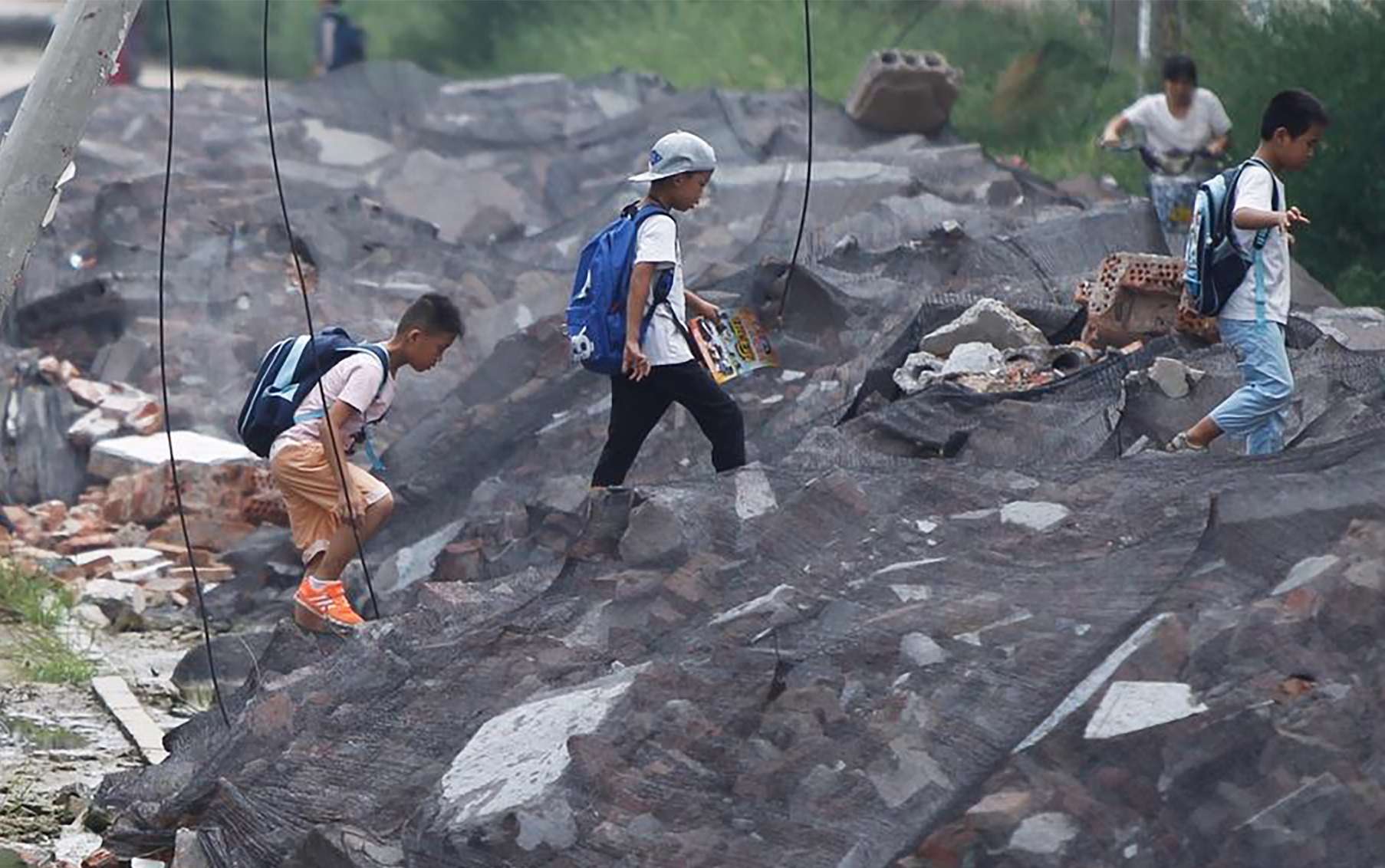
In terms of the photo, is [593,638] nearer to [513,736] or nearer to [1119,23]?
[513,736]

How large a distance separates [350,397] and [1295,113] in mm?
2958

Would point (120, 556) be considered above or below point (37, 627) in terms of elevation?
below

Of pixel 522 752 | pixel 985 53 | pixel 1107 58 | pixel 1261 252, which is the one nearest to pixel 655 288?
pixel 1261 252

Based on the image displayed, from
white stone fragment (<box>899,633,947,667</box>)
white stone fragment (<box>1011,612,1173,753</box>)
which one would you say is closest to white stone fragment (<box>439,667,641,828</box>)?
white stone fragment (<box>899,633,947,667</box>)

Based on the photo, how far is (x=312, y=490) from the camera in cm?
770

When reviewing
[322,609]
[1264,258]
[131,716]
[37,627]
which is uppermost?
[1264,258]

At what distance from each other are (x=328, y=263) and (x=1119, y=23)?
767 cm

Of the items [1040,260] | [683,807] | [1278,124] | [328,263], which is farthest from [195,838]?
[328,263]

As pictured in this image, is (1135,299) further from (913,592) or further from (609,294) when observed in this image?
(913,592)

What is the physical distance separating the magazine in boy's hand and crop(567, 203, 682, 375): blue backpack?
507 mm

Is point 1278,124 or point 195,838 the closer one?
point 195,838

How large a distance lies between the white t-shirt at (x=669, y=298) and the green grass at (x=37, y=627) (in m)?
2.51

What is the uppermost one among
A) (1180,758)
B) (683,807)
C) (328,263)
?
(1180,758)

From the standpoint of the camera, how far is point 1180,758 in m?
4.91
